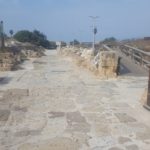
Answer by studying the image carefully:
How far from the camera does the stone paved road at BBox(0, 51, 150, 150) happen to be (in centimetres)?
590

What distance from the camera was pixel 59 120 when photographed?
23.3ft

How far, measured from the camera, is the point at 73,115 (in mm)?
7480

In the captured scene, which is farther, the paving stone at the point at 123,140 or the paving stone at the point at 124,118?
the paving stone at the point at 124,118

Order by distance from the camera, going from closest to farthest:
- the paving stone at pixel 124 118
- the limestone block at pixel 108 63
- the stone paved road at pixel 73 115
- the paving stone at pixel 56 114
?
the stone paved road at pixel 73 115 → the paving stone at pixel 124 118 → the paving stone at pixel 56 114 → the limestone block at pixel 108 63

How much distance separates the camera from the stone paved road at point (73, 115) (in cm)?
590

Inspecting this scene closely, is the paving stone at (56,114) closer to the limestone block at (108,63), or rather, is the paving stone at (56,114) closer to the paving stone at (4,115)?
the paving stone at (4,115)

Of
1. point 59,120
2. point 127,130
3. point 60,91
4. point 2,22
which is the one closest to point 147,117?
point 127,130

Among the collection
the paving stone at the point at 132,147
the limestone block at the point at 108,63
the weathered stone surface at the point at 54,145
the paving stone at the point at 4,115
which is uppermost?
the limestone block at the point at 108,63

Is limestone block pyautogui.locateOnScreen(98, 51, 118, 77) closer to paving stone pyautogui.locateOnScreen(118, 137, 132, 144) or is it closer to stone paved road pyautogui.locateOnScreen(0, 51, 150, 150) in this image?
stone paved road pyautogui.locateOnScreen(0, 51, 150, 150)

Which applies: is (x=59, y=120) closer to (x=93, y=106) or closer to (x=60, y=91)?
(x=93, y=106)

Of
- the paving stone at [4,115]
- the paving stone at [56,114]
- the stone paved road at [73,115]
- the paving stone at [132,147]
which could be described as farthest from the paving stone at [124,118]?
the paving stone at [4,115]

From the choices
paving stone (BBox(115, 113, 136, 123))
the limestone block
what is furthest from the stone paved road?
the limestone block

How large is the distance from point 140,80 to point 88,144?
6390mm

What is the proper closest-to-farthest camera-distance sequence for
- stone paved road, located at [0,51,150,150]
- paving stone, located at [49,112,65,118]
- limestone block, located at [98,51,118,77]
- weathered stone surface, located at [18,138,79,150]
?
weathered stone surface, located at [18,138,79,150]
stone paved road, located at [0,51,150,150]
paving stone, located at [49,112,65,118]
limestone block, located at [98,51,118,77]
